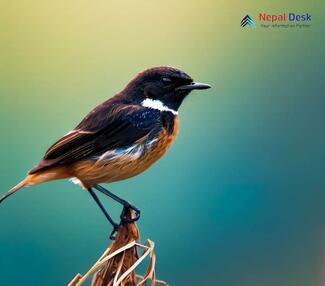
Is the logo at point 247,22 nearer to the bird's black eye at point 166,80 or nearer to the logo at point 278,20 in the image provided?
the logo at point 278,20

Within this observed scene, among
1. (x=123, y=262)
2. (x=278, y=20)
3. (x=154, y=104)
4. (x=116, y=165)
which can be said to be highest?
(x=278, y=20)

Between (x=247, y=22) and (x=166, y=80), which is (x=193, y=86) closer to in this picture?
(x=166, y=80)

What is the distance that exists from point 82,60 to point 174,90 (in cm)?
39

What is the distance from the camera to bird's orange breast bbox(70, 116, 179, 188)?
1451mm

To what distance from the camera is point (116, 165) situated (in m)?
1.45

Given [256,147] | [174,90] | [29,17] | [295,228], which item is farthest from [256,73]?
[29,17]

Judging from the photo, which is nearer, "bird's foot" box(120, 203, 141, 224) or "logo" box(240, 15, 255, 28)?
"bird's foot" box(120, 203, 141, 224)

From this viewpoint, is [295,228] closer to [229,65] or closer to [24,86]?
[229,65]

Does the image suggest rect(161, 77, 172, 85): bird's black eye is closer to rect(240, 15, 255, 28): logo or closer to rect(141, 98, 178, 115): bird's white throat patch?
rect(141, 98, 178, 115): bird's white throat patch

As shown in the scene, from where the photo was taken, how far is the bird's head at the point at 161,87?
1486mm

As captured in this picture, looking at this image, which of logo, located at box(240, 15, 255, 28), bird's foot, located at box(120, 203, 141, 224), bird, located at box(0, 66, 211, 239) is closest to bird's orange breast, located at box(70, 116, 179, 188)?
bird, located at box(0, 66, 211, 239)

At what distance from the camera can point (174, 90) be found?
4.92 feet

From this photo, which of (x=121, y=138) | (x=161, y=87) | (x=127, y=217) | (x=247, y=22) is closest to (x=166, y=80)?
(x=161, y=87)

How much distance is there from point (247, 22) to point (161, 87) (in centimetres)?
53
